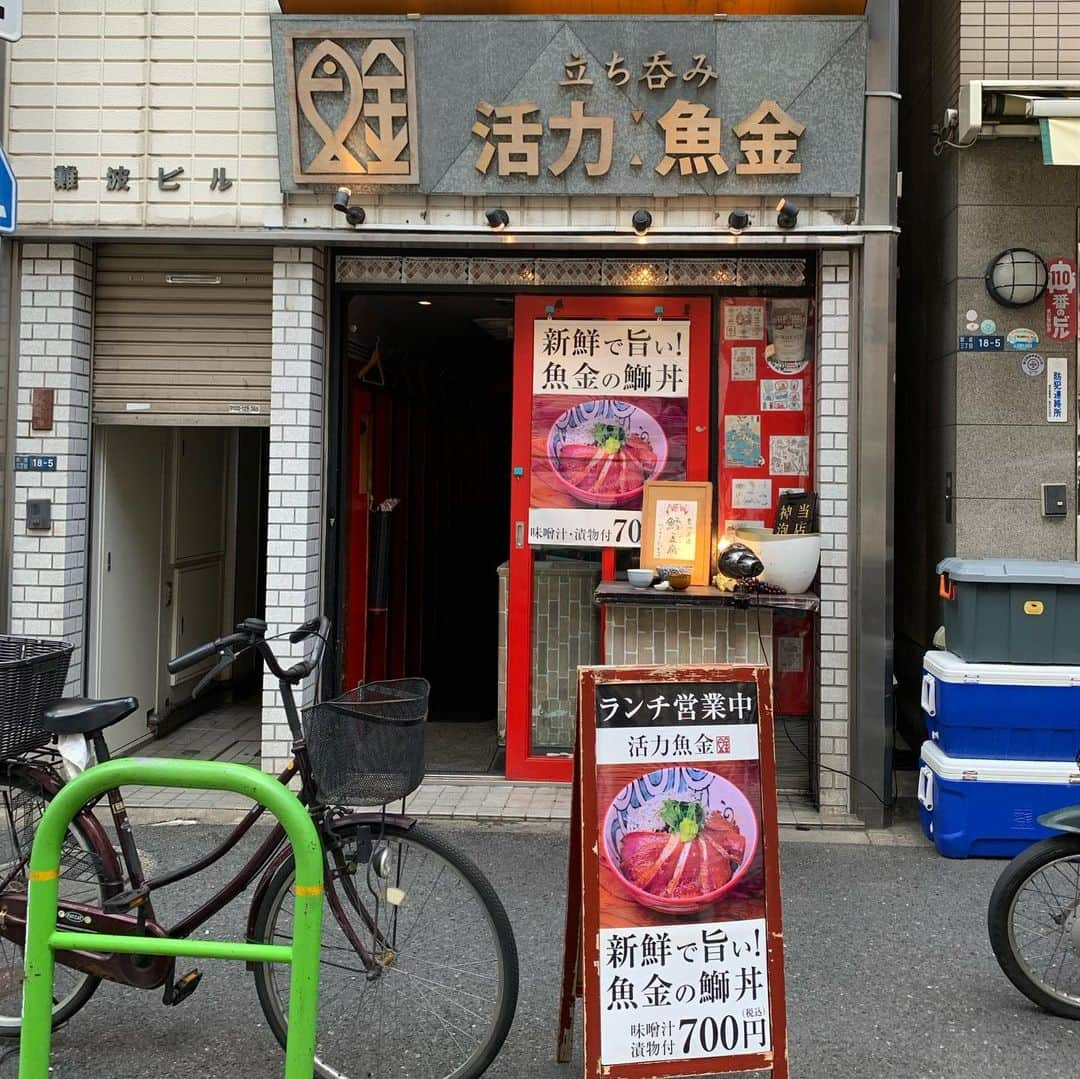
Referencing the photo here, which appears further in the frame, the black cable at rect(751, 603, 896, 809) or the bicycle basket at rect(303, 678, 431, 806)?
the black cable at rect(751, 603, 896, 809)

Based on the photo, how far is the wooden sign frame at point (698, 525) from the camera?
6.62 metres

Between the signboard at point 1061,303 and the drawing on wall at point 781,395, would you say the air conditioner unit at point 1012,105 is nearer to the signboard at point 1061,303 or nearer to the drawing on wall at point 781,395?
the signboard at point 1061,303

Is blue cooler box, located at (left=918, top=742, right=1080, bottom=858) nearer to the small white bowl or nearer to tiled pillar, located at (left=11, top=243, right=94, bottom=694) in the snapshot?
the small white bowl

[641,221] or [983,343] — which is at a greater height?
[641,221]

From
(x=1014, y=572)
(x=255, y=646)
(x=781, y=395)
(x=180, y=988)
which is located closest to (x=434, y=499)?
(x=781, y=395)

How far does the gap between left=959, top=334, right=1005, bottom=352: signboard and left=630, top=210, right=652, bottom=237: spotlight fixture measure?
6.50 ft

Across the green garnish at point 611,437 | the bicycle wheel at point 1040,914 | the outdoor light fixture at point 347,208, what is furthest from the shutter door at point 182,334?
the bicycle wheel at point 1040,914

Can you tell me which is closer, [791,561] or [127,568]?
[791,561]

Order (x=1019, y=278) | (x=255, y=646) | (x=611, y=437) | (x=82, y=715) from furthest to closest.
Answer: (x=611, y=437) < (x=1019, y=278) < (x=82, y=715) < (x=255, y=646)

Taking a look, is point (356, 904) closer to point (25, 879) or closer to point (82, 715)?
point (82, 715)

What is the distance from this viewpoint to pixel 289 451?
21.5 ft

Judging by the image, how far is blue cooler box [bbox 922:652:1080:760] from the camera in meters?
5.47

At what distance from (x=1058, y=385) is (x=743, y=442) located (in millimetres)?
1833

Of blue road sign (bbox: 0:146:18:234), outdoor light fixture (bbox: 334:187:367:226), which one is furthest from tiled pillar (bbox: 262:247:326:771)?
blue road sign (bbox: 0:146:18:234)
